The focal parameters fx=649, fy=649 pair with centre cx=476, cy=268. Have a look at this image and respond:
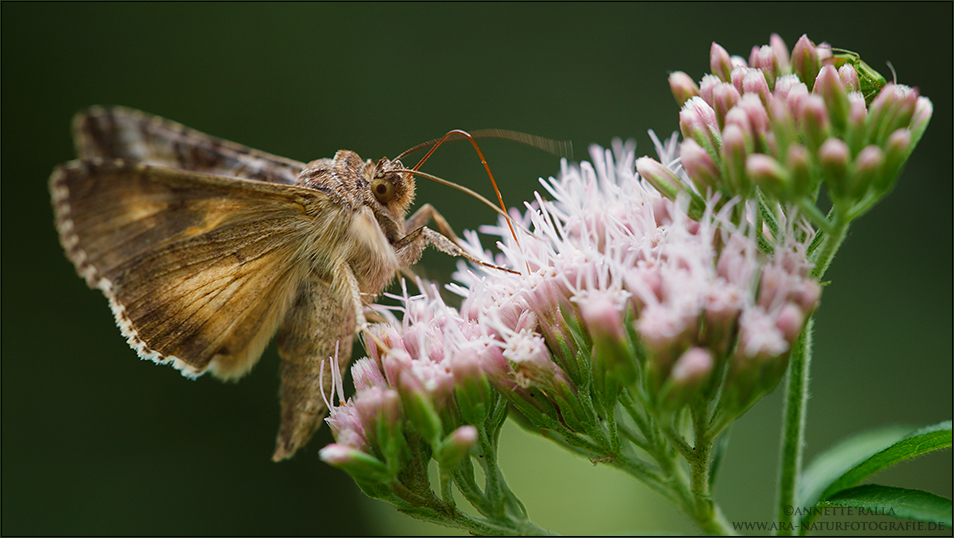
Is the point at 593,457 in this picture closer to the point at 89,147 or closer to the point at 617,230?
the point at 617,230

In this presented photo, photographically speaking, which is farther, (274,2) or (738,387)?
(274,2)

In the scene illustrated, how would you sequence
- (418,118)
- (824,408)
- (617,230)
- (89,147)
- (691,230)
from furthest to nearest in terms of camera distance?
(418,118), (824,408), (89,147), (617,230), (691,230)

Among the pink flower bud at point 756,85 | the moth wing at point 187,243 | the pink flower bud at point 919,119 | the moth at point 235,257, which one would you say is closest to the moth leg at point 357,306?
the moth at point 235,257

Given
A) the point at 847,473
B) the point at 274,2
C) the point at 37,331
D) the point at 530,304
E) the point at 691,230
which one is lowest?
the point at 847,473

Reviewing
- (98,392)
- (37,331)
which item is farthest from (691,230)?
(37,331)

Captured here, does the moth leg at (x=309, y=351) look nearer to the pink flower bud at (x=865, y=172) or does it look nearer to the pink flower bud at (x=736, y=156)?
the pink flower bud at (x=736, y=156)

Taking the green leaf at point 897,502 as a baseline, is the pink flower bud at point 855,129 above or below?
above
